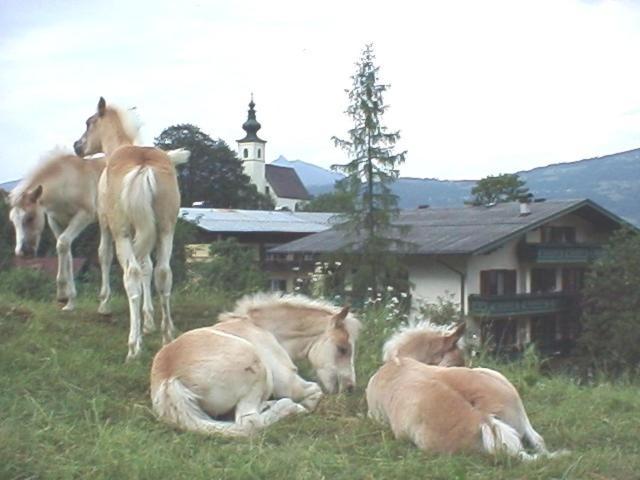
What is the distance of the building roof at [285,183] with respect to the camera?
109938mm

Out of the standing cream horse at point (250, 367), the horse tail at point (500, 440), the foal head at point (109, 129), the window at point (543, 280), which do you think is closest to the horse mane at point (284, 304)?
the standing cream horse at point (250, 367)

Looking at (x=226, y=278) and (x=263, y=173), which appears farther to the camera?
(x=263, y=173)

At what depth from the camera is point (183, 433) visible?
19.0ft

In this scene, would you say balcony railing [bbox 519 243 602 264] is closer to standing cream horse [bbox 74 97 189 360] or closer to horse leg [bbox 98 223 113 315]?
horse leg [bbox 98 223 113 315]

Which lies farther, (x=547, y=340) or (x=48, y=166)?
(x=547, y=340)

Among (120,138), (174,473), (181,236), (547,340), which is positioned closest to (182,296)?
(120,138)

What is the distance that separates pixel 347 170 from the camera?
1314 inches

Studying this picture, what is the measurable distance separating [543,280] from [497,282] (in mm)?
3712

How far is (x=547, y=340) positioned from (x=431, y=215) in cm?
1026

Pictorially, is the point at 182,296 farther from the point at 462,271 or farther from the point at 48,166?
the point at 462,271

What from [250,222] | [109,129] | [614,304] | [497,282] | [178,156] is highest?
[109,129]

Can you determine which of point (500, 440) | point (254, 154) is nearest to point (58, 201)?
point (500, 440)

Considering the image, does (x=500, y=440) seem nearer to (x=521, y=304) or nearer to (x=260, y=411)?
(x=260, y=411)

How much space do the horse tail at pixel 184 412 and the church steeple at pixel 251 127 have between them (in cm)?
10499
